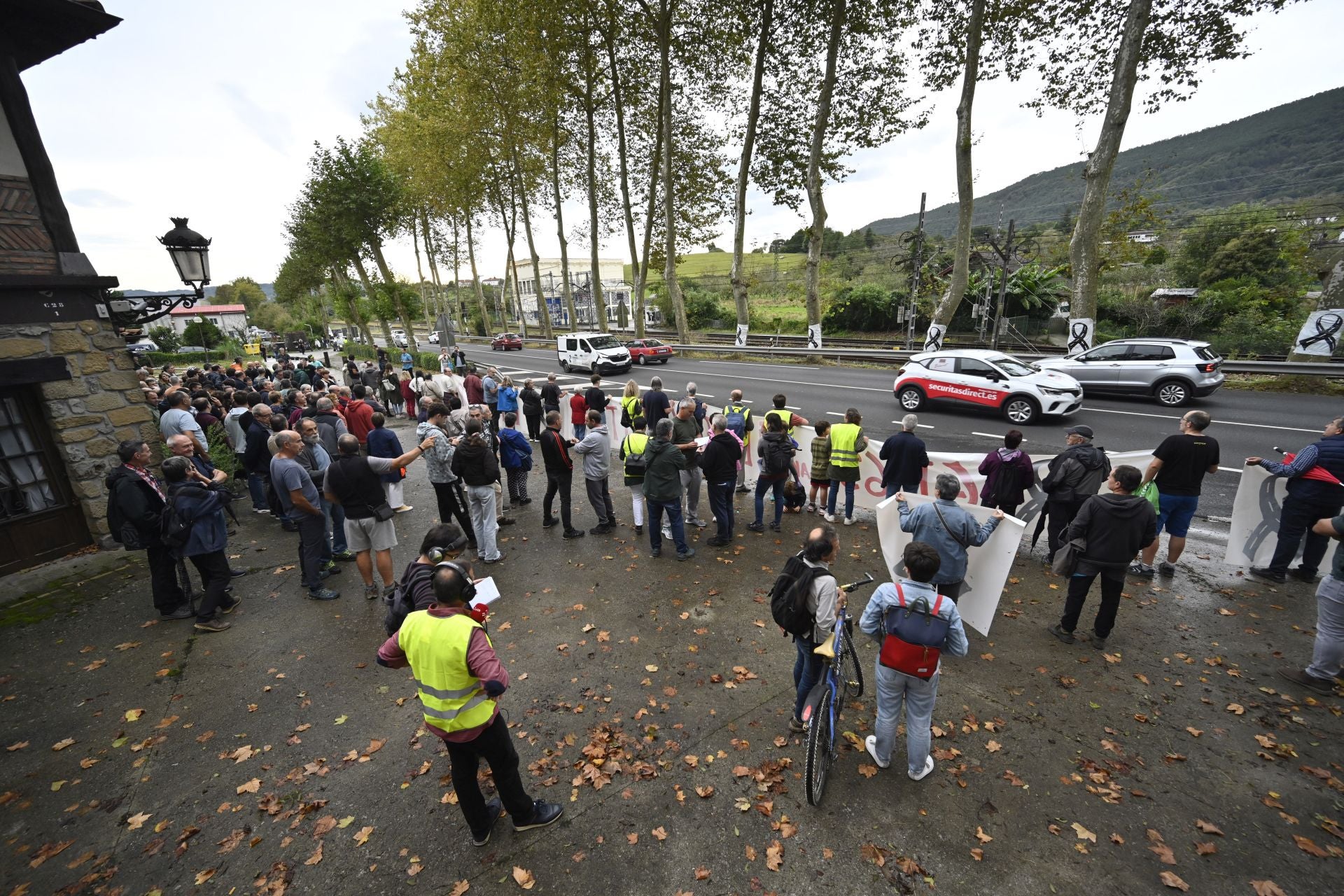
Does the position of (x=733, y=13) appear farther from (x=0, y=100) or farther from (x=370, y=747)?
(x=370, y=747)

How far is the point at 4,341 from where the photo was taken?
6.08 meters

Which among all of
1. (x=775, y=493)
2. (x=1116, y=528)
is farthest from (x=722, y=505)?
(x=1116, y=528)

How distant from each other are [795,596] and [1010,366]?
12.7m

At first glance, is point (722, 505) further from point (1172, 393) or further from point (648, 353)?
point (648, 353)

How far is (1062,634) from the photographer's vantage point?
16.0 feet

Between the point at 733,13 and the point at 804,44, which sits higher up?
the point at 733,13

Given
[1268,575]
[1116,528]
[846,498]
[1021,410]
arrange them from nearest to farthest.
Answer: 1. [1116,528]
2. [1268,575]
3. [846,498]
4. [1021,410]

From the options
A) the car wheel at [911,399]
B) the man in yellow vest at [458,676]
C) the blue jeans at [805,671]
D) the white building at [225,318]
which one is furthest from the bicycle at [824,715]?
the white building at [225,318]

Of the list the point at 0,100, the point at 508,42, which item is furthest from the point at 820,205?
the point at 0,100

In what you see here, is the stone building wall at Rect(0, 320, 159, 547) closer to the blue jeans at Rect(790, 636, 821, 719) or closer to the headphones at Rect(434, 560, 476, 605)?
the headphones at Rect(434, 560, 476, 605)

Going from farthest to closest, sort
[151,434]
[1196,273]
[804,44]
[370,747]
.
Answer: [1196,273], [804,44], [151,434], [370,747]

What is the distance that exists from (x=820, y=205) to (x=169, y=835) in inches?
984

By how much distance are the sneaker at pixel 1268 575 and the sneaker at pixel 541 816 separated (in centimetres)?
762

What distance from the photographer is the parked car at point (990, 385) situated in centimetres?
1222
